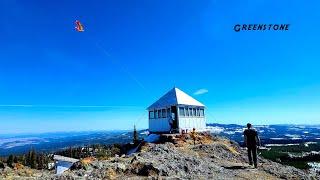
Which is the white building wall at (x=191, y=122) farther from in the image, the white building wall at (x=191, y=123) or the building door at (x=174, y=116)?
the building door at (x=174, y=116)

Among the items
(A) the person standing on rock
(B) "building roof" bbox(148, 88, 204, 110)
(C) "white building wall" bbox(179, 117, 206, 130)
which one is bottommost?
(A) the person standing on rock

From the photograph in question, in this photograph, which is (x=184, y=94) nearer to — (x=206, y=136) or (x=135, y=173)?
(x=206, y=136)

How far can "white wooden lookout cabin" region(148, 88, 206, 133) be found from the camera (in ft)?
120

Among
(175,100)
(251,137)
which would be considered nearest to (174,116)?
(175,100)

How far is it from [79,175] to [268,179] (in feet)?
32.9

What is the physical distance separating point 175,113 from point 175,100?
1.51 metres

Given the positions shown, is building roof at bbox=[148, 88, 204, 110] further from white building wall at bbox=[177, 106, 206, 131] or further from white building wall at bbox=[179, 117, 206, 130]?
white building wall at bbox=[179, 117, 206, 130]

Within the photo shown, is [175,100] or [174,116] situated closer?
[174,116]

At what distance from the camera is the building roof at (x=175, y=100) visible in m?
36.9

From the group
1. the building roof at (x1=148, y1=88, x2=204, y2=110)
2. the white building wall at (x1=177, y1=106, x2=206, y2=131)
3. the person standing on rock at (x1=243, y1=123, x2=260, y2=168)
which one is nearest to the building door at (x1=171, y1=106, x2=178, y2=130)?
the white building wall at (x1=177, y1=106, x2=206, y2=131)

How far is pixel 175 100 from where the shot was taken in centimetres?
3684

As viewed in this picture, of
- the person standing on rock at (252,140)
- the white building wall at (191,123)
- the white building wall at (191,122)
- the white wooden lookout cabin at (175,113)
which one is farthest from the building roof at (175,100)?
the person standing on rock at (252,140)

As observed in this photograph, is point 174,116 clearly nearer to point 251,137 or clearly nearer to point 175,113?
point 175,113

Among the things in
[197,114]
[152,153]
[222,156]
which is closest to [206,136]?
[197,114]
